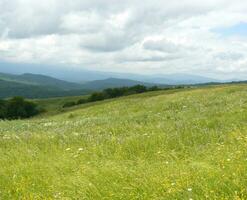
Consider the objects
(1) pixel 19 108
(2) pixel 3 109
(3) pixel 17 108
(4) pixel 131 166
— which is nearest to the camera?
(4) pixel 131 166

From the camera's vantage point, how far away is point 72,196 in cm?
738

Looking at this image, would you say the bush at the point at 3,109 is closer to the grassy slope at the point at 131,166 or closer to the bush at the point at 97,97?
the bush at the point at 97,97

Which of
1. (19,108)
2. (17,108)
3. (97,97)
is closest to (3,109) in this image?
(17,108)

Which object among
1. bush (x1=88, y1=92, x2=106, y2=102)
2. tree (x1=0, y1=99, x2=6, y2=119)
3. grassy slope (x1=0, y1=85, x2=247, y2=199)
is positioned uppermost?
grassy slope (x1=0, y1=85, x2=247, y2=199)

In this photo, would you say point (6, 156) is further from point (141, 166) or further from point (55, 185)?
point (141, 166)

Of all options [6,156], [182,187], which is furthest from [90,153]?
[182,187]

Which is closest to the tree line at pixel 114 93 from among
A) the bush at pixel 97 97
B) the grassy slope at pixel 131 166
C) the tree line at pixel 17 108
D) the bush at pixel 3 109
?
the bush at pixel 97 97

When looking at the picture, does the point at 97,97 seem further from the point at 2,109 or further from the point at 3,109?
A: the point at 2,109

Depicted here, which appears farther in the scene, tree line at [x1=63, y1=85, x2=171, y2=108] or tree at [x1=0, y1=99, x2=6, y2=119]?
tree line at [x1=63, y1=85, x2=171, y2=108]

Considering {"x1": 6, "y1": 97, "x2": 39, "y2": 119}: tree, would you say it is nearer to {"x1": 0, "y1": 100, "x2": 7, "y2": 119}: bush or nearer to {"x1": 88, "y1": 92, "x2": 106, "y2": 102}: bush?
{"x1": 0, "y1": 100, "x2": 7, "y2": 119}: bush

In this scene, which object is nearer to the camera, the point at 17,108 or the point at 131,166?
the point at 131,166

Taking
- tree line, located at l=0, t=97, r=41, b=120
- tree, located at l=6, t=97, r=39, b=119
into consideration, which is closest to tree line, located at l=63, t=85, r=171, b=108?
tree, located at l=6, t=97, r=39, b=119

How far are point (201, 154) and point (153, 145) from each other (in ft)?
6.58

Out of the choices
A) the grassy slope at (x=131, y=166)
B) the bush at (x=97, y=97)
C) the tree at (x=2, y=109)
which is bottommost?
the tree at (x=2, y=109)
